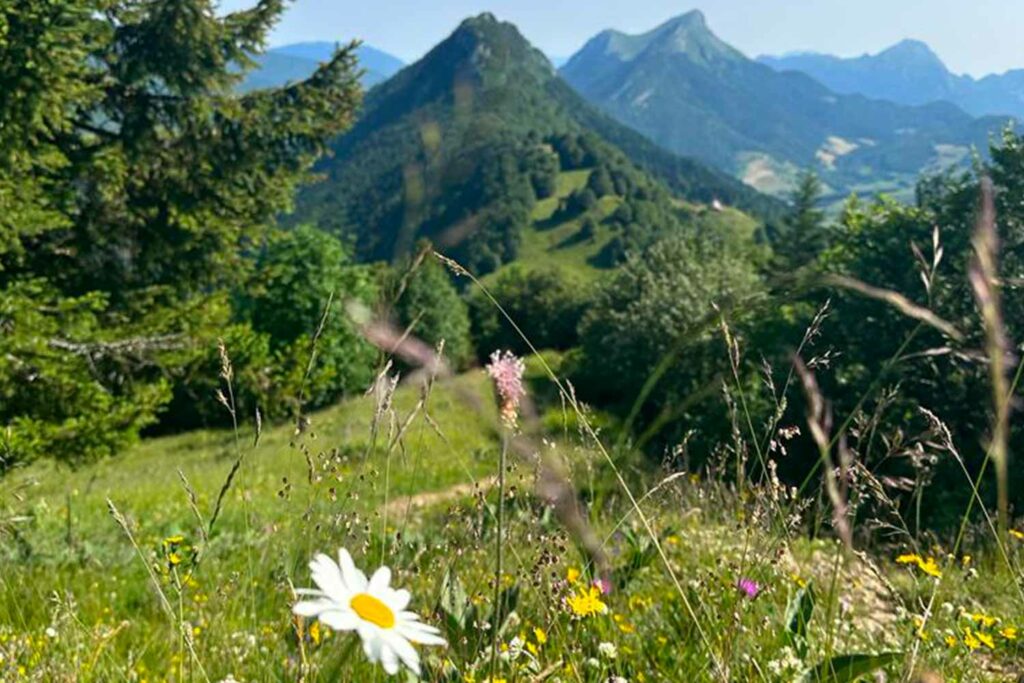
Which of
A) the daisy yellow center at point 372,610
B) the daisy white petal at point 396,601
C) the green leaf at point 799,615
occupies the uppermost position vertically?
the daisy yellow center at point 372,610

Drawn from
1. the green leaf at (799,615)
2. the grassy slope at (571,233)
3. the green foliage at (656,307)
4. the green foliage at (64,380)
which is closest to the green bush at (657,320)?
the green foliage at (656,307)

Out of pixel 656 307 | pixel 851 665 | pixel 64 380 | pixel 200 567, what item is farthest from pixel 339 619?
pixel 656 307

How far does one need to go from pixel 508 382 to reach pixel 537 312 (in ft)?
207

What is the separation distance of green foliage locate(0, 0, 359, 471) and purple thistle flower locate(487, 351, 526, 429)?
1106 cm

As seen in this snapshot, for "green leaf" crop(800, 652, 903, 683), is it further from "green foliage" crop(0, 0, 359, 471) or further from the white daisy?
"green foliage" crop(0, 0, 359, 471)

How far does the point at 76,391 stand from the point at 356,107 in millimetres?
8622

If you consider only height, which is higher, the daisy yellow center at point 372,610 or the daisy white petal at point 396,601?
the daisy yellow center at point 372,610

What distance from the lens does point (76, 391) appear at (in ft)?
40.0

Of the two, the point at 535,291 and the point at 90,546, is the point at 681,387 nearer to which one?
the point at 90,546

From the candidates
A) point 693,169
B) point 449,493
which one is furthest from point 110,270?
point 693,169

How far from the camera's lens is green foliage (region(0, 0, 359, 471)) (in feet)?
36.7

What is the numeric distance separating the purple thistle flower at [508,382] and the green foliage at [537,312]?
57.5m

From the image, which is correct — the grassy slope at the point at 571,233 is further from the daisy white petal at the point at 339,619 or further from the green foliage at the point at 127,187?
the daisy white petal at the point at 339,619

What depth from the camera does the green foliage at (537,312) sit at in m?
62.0
